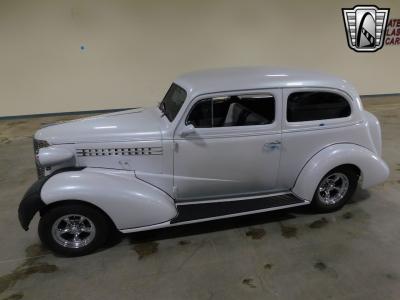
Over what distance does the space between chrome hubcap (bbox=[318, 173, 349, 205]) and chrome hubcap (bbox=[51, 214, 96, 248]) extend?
8.29ft

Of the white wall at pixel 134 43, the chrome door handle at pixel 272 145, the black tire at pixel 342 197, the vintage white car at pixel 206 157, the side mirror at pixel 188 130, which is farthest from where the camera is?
the white wall at pixel 134 43

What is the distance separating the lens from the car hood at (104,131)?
3.13 metres

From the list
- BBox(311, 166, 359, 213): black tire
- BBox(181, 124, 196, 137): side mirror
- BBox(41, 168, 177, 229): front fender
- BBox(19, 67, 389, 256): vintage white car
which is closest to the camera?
BBox(41, 168, 177, 229): front fender

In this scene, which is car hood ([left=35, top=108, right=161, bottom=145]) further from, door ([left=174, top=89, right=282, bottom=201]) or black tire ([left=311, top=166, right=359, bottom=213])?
black tire ([left=311, top=166, right=359, bottom=213])

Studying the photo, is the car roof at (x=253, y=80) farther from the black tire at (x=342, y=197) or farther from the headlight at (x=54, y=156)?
the headlight at (x=54, y=156)

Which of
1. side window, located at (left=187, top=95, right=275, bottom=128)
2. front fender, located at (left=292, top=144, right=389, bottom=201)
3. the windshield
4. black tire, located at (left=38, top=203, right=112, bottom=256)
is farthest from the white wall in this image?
black tire, located at (left=38, top=203, right=112, bottom=256)

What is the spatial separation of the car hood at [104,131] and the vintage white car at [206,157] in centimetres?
1

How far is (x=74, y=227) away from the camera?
9.75ft

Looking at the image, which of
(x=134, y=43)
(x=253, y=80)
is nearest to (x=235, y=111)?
(x=253, y=80)

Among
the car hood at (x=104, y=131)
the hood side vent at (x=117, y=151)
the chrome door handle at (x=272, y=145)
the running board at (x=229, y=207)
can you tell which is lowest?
the running board at (x=229, y=207)

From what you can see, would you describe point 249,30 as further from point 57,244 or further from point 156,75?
point 57,244

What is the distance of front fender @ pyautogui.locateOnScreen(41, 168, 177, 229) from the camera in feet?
9.16

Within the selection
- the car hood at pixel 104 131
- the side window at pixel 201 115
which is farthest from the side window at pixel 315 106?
the car hood at pixel 104 131

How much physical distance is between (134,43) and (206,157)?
5.71m
